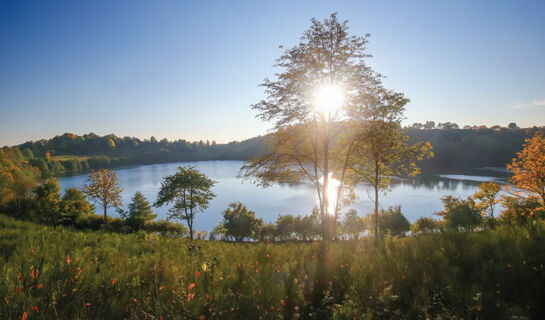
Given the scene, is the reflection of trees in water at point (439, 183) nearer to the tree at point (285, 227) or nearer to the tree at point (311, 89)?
the tree at point (285, 227)

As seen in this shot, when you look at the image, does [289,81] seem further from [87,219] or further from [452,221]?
[87,219]

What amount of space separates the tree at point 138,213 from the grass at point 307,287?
150ft

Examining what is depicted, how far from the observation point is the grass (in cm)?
236

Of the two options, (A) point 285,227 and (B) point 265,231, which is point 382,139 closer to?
(A) point 285,227

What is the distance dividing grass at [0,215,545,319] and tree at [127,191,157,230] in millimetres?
45727

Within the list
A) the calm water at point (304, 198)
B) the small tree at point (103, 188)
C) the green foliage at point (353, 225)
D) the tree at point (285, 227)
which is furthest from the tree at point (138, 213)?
the green foliage at point (353, 225)

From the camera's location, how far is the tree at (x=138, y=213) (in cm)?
4344

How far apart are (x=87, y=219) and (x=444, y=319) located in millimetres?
56449

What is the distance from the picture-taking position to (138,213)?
4481 cm

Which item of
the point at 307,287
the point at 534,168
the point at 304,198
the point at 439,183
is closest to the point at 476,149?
the point at 439,183

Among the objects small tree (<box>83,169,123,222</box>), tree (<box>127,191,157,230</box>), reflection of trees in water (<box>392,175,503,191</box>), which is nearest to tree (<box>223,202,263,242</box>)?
tree (<box>127,191,157,230</box>)

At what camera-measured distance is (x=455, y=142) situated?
169 m

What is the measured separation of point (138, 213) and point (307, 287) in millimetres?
49885

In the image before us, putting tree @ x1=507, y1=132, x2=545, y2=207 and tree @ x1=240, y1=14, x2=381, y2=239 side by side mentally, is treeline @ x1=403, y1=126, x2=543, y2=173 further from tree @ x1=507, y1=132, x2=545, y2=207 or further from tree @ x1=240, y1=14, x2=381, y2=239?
tree @ x1=240, y1=14, x2=381, y2=239
